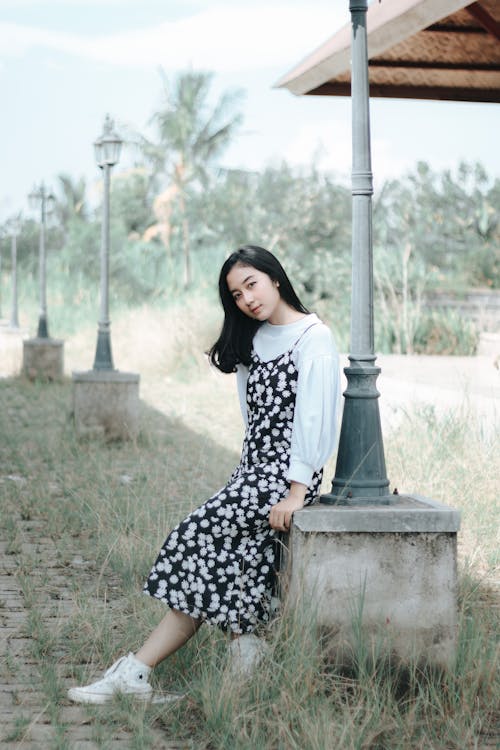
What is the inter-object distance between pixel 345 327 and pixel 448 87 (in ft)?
30.2

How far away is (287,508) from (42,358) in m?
13.1

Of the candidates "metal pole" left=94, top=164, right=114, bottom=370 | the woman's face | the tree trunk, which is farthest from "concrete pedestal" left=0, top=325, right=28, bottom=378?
the woman's face

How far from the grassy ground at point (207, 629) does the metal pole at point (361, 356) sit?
20.6 inches

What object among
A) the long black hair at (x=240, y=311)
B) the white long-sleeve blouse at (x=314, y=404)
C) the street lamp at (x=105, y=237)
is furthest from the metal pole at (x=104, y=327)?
the white long-sleeve blouse at (x=314, y=404)

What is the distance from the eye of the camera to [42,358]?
644 inches

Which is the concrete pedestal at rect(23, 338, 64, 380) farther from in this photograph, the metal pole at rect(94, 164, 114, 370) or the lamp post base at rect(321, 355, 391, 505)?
the lamp post base at rect(321, 355, 391, 505)

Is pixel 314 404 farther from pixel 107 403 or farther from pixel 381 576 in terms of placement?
pixel 107 403

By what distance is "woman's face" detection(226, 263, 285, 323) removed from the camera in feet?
13.0

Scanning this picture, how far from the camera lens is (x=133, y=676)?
11.8ft

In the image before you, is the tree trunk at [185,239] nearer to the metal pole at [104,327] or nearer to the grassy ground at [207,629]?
the metal pole at [104,327]

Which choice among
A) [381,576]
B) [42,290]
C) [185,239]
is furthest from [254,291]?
[185,239]

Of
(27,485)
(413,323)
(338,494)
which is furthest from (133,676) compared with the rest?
(413,323)

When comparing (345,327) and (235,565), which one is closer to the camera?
(235,565)

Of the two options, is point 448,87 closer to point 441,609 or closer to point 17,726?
point 441,609
